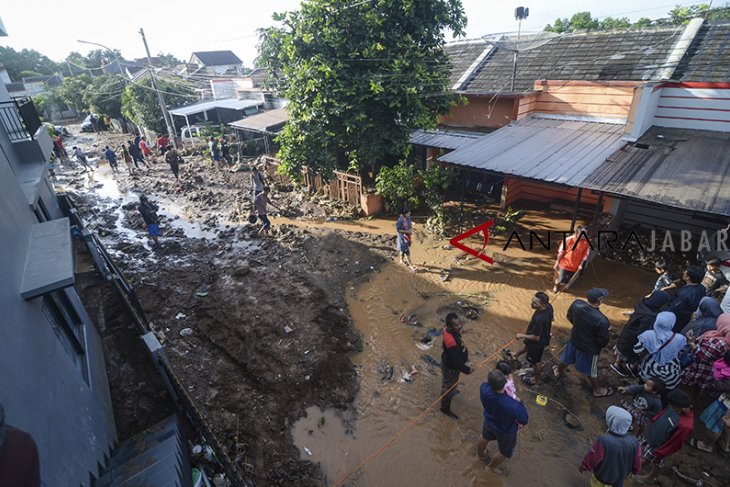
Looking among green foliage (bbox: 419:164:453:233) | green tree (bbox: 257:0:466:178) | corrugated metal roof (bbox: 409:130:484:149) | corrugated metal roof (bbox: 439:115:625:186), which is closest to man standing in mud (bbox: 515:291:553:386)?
corrugated metal roof (bbox: 439:115:625:186)

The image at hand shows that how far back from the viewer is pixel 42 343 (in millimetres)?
Answer: 4148

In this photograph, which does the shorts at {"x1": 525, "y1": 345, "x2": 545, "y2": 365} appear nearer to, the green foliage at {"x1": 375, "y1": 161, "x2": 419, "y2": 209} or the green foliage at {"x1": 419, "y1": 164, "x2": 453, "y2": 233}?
the green foliage at {"x1": 419, "y1": 164, "x2": 453, "y2": 233}

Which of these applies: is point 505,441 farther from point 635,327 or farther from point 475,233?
point 475,233

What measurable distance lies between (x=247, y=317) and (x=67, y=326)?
305 centimetres

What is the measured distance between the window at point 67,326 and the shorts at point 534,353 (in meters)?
6.59

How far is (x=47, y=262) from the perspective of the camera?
455cm

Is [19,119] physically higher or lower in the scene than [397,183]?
higher

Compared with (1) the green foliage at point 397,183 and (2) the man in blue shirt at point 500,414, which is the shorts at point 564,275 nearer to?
(2) the man in blue shirt at point 500,414

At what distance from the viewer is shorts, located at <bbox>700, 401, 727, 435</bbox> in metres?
4.65

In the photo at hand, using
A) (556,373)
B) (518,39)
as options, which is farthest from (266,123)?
(556,373)

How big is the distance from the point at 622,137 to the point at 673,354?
6633 mm

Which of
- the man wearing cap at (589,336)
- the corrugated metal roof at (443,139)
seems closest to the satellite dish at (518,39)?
the corrugated metal roof at (443,139)

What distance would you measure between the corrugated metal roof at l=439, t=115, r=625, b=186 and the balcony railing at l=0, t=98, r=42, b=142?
10258 mm

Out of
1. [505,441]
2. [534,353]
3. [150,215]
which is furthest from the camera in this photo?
[150,215]
